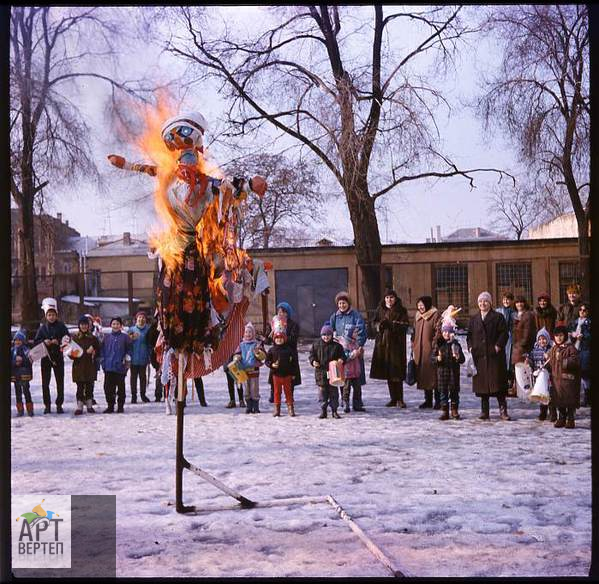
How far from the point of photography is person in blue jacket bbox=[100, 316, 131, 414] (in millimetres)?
8289

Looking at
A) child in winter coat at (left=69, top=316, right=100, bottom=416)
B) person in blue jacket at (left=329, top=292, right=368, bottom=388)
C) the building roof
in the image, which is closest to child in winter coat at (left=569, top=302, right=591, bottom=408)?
person in blue jacket at (left=329, top=292, right=368, bottom=388)

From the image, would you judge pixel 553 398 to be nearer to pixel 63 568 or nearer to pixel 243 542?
pixel 243 542

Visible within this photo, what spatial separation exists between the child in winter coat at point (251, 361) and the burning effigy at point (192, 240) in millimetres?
3537

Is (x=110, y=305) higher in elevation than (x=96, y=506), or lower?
higher

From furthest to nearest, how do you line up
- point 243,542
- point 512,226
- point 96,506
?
1. point 512,226
2. point 96,506
3. point 243,542

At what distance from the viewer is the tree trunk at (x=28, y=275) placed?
43.7ft

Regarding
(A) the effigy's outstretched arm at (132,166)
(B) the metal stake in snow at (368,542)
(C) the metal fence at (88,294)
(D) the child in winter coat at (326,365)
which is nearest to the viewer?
(B) the metal stake in snow at (368,542)

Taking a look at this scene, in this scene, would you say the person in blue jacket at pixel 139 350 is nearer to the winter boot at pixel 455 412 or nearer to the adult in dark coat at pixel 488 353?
the winter boot at pixel 455 412

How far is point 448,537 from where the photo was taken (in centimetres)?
371

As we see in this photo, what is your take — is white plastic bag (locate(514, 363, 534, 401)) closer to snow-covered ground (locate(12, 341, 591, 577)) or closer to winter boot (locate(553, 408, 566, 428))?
snow-covered ground (locate(12, 341, 591, 577))

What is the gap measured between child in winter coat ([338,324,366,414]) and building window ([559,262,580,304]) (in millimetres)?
9499

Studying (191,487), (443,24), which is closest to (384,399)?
(191,487)

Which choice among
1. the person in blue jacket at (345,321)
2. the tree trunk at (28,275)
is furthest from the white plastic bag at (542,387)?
the tree trunk at (28,275)

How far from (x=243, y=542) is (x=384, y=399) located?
17.7 feet
